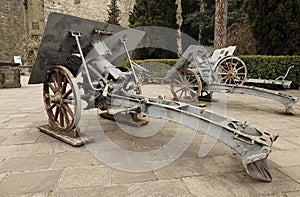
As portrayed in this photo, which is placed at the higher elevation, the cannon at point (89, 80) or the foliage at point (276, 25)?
the foliage at point (276, 25)

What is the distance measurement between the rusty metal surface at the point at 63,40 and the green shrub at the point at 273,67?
688cm

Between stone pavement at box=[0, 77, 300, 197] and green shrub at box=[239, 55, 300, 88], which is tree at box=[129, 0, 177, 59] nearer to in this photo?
green shrub at box=[239, 55, 300, 88]

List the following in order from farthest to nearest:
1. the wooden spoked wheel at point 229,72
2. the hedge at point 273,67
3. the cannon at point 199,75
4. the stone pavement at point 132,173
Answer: the hedge at point 273,67
the wooden spoked wheel at point 229,72
the cannon at point 199,75
the stone pavement at point 132,173

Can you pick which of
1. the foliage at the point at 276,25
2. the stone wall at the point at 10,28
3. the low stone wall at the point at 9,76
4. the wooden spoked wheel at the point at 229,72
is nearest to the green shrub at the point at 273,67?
the foliage at the point at 276,25

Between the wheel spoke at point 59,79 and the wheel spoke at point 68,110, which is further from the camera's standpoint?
the wheel spoke at point 59,79

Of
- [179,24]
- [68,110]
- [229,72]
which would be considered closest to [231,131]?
[68,110]

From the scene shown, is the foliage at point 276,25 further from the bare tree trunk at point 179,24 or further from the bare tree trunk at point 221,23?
the bare tree trunk at point 179,24

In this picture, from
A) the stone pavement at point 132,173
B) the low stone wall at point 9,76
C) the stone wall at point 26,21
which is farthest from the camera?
the stone wall at point 26,21

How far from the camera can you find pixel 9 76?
905cm

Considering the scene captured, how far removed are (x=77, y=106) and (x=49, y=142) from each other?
61 centimetres

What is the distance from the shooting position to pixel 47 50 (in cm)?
285

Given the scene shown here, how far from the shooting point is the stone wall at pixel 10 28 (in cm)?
2067

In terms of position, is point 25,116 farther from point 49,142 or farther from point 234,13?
point 234,13

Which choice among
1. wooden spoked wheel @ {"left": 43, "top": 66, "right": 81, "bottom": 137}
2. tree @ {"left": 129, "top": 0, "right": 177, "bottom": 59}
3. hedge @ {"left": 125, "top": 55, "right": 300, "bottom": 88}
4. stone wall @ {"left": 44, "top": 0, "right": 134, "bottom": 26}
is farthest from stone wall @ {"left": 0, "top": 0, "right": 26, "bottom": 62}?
wooden spoked wheel @ {"left": 43, "top": 66, "right": 81, "bottom": 137}
